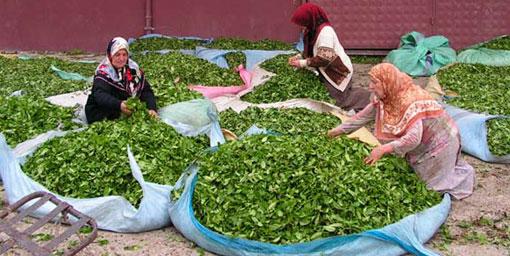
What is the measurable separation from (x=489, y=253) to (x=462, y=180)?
2.83ft

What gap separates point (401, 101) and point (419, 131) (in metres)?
0.26

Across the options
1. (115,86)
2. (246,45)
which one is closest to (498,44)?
(246,45)

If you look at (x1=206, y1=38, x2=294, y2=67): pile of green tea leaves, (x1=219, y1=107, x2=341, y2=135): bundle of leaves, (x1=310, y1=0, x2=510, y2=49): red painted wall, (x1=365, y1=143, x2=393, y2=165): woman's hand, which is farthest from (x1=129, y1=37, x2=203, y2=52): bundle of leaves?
(x1=365, y1=143, x2=393, y2=165): woman's hand

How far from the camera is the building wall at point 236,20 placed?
9.69 metres

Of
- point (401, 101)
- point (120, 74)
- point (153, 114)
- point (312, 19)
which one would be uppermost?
point (312, 19)

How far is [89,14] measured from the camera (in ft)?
34.7

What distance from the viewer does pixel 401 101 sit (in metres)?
4.30

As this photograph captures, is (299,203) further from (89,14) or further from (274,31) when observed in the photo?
(89,14)

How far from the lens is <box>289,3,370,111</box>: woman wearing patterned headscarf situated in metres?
6.60

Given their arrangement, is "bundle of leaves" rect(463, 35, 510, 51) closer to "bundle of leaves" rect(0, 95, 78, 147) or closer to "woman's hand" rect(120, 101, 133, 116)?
"woman's hand" rect(120, 101, 133, 116)

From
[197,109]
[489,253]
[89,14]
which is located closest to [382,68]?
[489,253]

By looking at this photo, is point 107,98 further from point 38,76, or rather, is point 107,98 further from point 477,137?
point 477,137

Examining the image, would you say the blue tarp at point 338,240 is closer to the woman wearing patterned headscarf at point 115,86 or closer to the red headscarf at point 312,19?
the woman wearing patterned headscarf at point 115,86

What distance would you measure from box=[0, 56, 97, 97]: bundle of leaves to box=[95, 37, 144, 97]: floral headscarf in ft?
4.64
